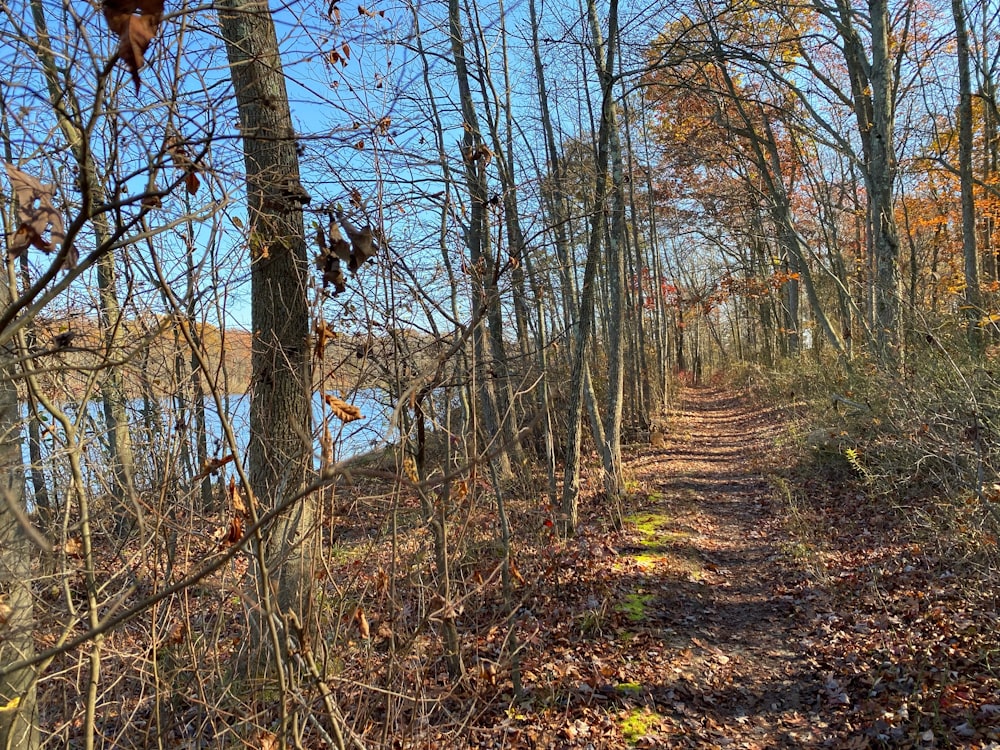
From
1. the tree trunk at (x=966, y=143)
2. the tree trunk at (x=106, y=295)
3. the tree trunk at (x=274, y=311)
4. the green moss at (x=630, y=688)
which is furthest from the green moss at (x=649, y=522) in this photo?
the tree trunk at (x=106, y=295)

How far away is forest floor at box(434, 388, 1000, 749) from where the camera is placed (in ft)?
11.9

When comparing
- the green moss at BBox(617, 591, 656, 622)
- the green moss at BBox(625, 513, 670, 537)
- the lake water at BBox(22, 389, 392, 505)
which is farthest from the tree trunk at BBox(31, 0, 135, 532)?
the green moss at BBox(625, 513, 670, 537)

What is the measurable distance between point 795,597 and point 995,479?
191 cm

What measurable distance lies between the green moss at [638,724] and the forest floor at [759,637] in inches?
0.5

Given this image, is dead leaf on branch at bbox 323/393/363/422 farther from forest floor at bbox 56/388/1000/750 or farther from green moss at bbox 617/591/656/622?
green moss at bbox 617/591/656/622

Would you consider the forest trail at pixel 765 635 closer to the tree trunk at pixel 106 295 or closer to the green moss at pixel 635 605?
the green moss at pixel 635 605

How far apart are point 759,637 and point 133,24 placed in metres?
5.48

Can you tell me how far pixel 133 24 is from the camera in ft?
3.50

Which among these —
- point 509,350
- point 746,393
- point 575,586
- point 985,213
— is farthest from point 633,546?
point 746,393

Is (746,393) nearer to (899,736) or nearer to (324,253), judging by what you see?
(899,736)

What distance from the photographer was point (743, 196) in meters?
13.8

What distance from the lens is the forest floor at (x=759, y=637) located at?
143 inches

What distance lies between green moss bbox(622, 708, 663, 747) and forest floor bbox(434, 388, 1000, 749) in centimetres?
1

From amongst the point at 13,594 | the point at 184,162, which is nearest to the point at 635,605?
the point at 13,594
